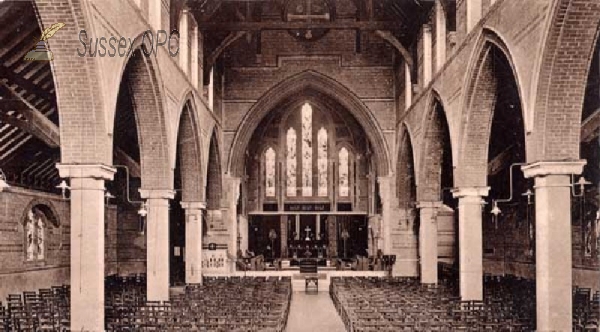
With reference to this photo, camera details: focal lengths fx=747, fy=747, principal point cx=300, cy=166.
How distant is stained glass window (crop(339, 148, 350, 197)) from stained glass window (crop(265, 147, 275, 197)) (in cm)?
348

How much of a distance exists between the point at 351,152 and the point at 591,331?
83.9ft

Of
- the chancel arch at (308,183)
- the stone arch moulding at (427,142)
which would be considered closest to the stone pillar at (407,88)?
the stone arch moulding at (427,142)

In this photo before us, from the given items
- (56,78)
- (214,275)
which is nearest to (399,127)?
(214,275)

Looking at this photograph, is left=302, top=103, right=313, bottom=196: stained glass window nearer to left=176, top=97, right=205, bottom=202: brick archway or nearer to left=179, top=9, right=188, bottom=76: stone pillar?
left=176, top=97, right=205, bottom=202: brick archway

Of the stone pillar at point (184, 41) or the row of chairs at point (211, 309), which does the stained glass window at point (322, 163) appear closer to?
the row of chairs at point (211, 309)

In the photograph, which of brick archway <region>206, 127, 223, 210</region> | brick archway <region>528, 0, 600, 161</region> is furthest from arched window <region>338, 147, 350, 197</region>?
brick archway <region>528, 0, 600, 161</region>

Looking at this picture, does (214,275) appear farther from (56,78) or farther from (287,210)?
(56,78)

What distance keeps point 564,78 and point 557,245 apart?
9.82ft

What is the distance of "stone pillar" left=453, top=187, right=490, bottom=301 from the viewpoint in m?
20.1

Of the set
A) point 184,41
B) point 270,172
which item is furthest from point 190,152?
point 270,172

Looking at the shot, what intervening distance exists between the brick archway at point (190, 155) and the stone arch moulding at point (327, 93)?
6.22 m

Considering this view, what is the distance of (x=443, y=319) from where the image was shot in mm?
14641

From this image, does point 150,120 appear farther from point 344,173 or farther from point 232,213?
point 344,173

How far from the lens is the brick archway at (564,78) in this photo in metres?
12.5
